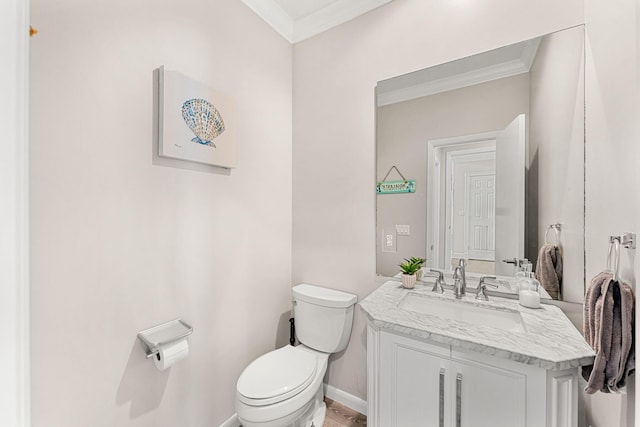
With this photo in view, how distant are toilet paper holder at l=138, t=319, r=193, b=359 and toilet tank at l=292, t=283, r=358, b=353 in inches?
28.1

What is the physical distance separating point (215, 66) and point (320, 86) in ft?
2.32

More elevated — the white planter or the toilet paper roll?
the white planter

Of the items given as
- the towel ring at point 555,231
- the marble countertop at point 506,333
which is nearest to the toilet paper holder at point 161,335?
the marble countertop at point 506,333

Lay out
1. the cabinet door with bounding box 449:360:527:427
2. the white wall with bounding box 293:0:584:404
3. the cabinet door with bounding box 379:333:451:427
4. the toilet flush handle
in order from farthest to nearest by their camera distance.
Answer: the toilet flush handle, the white wall with bounding box 293:0:584:404, the cabinet door with bounding box 379:333:451:427, the cabinet door with bounding box 449:360:527:427

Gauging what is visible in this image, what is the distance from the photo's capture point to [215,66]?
148 centimetres

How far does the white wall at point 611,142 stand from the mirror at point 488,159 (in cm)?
7

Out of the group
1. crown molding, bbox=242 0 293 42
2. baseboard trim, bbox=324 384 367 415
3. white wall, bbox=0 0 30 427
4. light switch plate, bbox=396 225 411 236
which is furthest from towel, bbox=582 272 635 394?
crown molding, bbox=242 0 293 42

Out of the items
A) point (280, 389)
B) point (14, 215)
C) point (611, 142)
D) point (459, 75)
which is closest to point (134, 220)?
point (14, 215)

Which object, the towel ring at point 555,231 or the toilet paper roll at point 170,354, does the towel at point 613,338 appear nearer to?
the towel ring at point 555,231

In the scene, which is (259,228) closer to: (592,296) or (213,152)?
(213,152)

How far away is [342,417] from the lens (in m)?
1.72

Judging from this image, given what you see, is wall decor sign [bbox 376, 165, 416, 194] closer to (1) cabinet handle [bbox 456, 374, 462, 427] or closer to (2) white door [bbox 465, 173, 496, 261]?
(2) white door [bbox 465, 173, 496, 261]

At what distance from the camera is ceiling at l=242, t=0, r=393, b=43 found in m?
1.71

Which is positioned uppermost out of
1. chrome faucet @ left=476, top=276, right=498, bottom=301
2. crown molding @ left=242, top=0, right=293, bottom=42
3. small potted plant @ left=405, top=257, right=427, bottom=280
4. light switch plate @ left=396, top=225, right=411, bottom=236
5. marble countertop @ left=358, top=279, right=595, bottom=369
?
crown molding @ left=242, top=0, right=293, bottom=42
